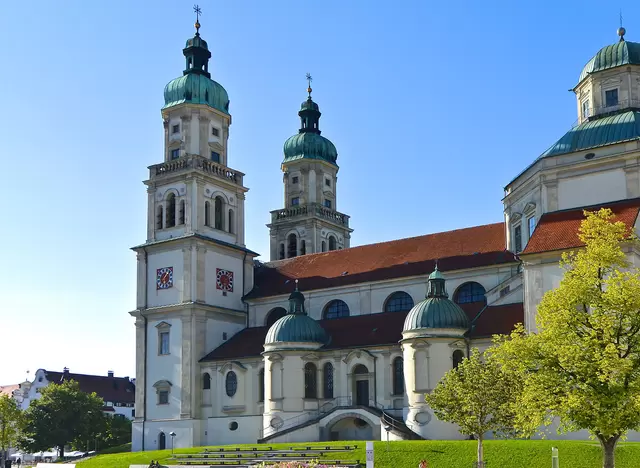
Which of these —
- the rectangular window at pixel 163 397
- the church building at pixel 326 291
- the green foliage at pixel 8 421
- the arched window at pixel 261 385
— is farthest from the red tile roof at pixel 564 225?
the green foliage at pixel 8 421

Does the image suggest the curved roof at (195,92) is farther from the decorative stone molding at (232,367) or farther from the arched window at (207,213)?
the decorative stone molding at (232,367)

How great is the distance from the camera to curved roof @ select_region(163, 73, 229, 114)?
68.5 m

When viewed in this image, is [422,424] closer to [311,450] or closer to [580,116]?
[311,450]

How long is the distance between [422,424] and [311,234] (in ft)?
113

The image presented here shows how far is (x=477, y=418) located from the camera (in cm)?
4003

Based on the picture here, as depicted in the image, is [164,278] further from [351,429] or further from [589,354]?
[589,354]

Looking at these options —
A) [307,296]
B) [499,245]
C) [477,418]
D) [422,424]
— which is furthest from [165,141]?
[477,418]

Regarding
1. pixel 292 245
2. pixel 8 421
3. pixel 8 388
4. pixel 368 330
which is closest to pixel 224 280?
pixel 368 330

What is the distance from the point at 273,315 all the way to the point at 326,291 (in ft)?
16.5

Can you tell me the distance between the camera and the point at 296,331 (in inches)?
2261

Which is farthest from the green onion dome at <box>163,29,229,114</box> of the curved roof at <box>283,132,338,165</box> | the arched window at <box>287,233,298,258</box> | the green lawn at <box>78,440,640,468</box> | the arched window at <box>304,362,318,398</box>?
the green lawn at <box>78,440,640,468</box>

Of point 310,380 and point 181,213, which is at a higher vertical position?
point 181,213

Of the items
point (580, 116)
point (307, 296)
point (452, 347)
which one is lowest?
point (452, 347)

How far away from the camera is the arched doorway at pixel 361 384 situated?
55978mm
